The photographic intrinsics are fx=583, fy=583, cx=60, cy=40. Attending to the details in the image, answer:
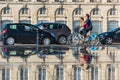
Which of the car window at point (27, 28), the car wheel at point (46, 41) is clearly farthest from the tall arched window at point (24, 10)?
the car wheel at point (46, 41)

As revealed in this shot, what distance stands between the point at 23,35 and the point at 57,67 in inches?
636

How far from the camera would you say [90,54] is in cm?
2462

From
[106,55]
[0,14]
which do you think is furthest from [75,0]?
[106,55]

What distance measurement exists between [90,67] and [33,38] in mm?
17852

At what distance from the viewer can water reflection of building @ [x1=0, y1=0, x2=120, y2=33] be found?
93.9 m

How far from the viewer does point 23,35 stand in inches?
1560

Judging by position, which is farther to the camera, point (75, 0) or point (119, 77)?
point (75, 0)

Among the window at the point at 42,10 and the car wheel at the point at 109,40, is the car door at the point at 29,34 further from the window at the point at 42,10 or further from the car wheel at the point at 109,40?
the window at the point at 42,10

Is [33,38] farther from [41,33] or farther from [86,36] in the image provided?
[86,36]

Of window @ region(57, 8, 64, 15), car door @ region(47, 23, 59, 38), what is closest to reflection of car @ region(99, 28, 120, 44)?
car door @ region(47, 23, 59, 38)

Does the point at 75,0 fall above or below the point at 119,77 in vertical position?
above

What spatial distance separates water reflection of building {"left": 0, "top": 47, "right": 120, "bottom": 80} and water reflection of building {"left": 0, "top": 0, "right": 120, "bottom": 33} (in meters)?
69.5

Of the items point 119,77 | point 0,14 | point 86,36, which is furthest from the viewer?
point 0,14

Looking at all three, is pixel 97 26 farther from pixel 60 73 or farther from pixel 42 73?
pixel 60 73
